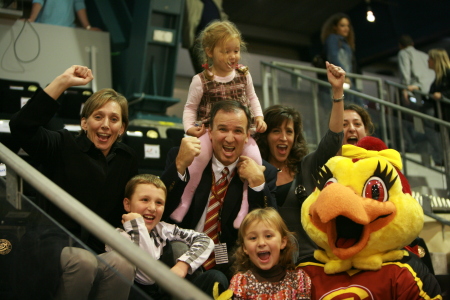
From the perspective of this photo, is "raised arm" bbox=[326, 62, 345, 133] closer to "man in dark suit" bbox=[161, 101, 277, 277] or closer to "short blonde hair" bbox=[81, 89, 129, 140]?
"man in dark suit" bbox=[161, 101, 277, 277]

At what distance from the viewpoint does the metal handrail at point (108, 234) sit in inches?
57.2

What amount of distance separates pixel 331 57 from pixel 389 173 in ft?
12.1

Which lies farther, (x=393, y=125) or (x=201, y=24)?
(x=201, y=24)

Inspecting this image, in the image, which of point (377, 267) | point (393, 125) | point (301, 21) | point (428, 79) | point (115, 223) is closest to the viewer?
point (377, 267)

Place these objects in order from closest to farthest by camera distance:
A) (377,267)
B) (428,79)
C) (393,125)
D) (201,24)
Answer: (377,267) → (393,125) → (201,24) → (428,79)

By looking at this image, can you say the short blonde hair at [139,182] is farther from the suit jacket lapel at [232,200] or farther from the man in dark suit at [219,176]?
the suit jacket lapel at [232,200]

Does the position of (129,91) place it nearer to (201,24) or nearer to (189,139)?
(201,24)

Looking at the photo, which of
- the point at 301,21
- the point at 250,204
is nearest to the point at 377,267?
the point at 250,204

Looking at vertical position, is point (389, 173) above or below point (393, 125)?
below

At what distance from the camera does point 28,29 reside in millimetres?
6043

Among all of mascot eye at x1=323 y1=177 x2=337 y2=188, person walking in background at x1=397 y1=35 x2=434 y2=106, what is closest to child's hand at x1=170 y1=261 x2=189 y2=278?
mascot eye at x1=323 y1=177 x2=337 y2=188

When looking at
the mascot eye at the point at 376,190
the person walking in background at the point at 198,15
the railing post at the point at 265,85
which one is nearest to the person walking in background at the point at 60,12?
the person walking in background at the point at 198,15

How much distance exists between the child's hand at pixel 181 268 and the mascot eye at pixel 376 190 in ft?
2.57

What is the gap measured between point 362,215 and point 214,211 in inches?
33.2
